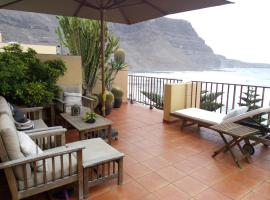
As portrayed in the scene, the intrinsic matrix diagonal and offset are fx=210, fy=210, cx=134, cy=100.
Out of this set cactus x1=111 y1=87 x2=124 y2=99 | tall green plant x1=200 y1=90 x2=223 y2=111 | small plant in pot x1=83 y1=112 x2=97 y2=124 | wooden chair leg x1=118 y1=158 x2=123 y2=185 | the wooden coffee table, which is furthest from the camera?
cactus x1=111 y1=87 x2=124 y2=99

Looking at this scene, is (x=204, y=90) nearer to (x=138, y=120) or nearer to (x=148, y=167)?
(x=138, y=120)

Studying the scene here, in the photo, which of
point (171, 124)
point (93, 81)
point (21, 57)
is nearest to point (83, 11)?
point (21, 57)

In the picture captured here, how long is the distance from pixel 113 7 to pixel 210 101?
353 cm

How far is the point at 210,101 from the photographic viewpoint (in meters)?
5.61

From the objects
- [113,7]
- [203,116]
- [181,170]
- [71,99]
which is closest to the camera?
[181,170]

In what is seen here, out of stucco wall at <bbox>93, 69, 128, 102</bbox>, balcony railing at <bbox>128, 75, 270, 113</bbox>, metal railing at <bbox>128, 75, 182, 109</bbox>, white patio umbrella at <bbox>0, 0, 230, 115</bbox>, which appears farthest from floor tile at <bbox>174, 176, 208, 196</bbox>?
stucco wall at <bbox>93, 69, 128, 102</bbox>

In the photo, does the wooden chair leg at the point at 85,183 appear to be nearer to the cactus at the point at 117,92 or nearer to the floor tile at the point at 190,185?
the floor tile at the point at 190,185

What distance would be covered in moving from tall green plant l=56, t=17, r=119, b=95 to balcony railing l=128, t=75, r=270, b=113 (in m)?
1.84

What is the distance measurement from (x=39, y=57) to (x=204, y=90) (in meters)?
4.23

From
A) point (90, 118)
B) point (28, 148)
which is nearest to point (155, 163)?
point (90, 118)

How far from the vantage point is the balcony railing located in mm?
4625

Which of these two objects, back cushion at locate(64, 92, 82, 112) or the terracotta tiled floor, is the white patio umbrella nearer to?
back cushion at locate(64, 92, 82, 112)

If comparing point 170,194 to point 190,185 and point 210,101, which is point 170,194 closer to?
point 190,185

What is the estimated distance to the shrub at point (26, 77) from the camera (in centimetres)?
353
